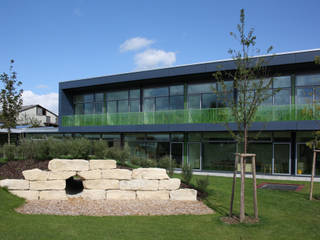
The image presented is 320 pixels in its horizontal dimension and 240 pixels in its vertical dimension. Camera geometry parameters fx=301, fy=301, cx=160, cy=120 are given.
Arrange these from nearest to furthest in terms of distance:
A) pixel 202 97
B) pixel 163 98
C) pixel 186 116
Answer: pixel 186 116 → pixel 202 97 → pixel 163 98

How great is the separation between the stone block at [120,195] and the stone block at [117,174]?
0.49 m

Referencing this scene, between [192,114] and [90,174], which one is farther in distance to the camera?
[192,114]

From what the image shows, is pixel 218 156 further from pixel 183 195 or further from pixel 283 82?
pixel 183 195

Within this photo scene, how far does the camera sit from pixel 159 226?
7457 mm

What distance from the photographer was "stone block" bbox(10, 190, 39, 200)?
10.2m

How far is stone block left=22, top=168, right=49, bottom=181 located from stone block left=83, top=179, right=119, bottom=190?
1.38 meters

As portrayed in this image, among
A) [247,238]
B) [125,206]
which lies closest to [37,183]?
[125,206]

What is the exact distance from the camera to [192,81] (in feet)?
70.4

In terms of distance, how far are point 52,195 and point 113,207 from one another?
2423mm

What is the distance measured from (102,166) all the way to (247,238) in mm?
5824

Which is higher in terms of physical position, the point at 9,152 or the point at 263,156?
the point at 9,152

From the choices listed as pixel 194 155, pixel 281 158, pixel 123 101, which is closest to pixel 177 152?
pixel 194 155

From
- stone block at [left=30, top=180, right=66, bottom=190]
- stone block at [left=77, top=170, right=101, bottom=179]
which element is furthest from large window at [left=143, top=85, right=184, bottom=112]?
stone block at [left=30, top=180, right=66, bottom=190]

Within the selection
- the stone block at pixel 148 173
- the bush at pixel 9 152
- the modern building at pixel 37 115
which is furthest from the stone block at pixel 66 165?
the modern building at pixel 37 115
